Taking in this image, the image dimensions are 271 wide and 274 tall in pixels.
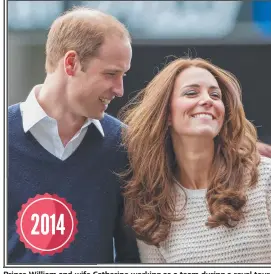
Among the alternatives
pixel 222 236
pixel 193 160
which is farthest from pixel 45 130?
pixel 222 236

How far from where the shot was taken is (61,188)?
2.11 m

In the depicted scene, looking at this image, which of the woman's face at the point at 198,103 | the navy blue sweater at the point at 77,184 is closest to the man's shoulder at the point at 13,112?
the navy blue sweater at the point at 77,184

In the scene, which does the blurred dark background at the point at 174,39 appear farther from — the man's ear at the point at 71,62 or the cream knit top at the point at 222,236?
the cream knit top at the point at 222,236

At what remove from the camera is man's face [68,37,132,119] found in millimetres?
2066

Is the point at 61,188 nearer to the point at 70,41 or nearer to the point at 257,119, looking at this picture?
the point at 70,41

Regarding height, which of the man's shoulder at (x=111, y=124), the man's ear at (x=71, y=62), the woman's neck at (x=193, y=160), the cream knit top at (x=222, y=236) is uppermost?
the man's ear at (x=71, y=62)

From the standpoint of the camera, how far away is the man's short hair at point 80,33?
2043 millimetres

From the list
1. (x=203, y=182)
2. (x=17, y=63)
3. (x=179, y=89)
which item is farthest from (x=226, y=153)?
(x=17, y=63)

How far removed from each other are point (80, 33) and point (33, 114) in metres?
0.39

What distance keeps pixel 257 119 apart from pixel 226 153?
0.66 ft

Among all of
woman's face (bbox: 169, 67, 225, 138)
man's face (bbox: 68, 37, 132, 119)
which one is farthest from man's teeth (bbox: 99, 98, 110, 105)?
woman's face (bbox: 169, 67, 225, 138)

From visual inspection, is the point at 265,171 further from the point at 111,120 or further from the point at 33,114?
the point at 33,114

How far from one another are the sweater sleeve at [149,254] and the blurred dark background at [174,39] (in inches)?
23.2

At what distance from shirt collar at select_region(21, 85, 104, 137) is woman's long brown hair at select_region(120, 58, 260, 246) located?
0.14m
